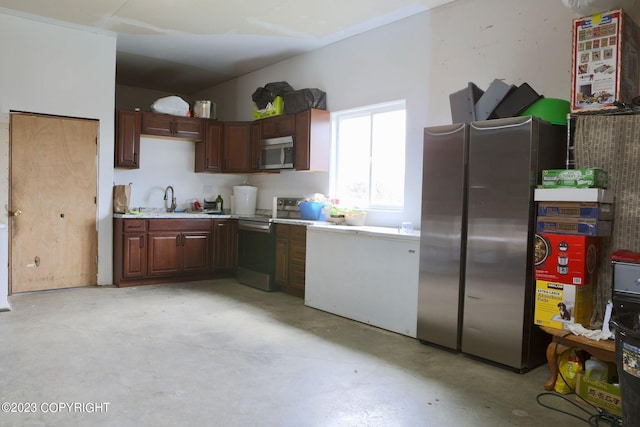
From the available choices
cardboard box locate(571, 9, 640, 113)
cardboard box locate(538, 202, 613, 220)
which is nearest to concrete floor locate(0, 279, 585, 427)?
cardboard box locate(538, 202, 613, 220)

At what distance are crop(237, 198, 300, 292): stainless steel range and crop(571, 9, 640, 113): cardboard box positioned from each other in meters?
3.55

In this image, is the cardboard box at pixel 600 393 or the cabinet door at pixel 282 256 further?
the cabinet door at pixel 282 256

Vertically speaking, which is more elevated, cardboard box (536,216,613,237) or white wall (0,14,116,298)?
white wall (0,14,116,298)

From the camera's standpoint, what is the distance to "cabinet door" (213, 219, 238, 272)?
6180 mm

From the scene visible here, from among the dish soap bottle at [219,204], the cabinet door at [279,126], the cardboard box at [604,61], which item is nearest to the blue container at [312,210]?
the cabinet door at [279,126]

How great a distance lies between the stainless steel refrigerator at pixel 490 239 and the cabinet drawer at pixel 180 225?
3.39 metres

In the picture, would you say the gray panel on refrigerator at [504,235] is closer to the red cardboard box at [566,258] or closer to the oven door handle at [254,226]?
the red cardboard box at [566,258]

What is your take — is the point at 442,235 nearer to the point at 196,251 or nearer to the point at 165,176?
the point at 196,251

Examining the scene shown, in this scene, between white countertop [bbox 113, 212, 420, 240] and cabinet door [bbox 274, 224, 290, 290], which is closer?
white countertop [bbox 113, 212, 420, 240]

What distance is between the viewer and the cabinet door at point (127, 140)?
576 centimetres

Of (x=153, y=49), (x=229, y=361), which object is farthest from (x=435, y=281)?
(x=153, y=49)

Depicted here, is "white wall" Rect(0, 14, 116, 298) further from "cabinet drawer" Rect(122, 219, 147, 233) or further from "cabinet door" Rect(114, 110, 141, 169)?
"cabinet drawer" Rect(122, 219, 147, 233)

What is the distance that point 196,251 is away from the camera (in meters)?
6.01

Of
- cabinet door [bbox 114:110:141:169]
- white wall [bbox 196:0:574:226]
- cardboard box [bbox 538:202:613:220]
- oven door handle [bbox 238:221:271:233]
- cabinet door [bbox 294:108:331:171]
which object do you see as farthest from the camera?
cabinet door [bbox 114:110:141:169]
